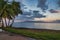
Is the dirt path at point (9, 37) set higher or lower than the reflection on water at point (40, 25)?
lower

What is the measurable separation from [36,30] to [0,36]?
1.14 meters

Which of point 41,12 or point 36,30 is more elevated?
point 41,12

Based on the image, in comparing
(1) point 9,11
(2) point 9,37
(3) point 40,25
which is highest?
(1) point 9,11

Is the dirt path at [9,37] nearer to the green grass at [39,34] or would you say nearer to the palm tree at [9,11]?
the green grass at [39,34]

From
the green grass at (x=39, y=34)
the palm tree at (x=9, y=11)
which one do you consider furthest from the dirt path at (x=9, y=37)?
the palm tree at (x=9, y=11)

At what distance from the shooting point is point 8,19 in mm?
5777

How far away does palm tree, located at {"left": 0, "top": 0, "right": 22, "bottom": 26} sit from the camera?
18.6ft

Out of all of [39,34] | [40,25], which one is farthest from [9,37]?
[40,25]

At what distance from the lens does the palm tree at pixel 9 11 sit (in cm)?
567

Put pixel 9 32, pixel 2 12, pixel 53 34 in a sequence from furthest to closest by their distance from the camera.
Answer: pixel 2 12 < pixel 9 32 < pixel 53 34

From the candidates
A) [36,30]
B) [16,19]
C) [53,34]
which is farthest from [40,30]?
[16,19]

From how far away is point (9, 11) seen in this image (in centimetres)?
591

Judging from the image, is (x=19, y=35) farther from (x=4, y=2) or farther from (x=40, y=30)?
(x=4, y=2)

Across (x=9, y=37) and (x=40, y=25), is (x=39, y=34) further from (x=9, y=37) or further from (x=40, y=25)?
(x=9, y=37)
